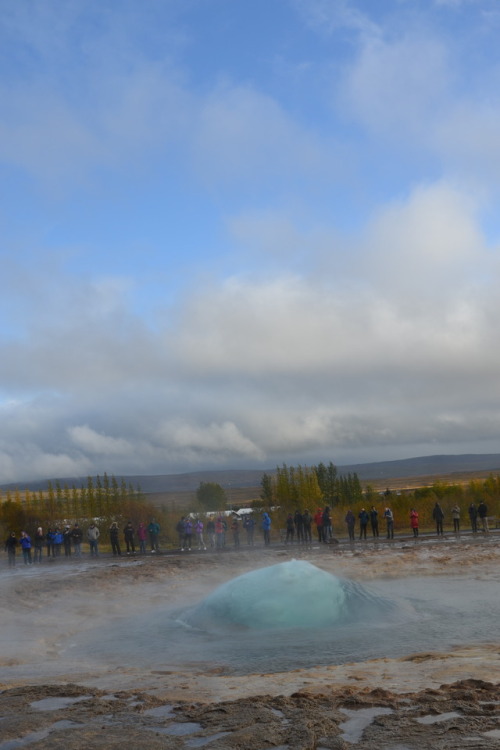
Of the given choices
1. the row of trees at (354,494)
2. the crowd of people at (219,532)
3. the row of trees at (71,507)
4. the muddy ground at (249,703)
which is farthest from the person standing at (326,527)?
the row of trees at (71,507)

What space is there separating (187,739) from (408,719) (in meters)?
1.80

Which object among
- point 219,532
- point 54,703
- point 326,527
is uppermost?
point 54,703

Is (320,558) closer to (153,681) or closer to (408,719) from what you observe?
(153,681)

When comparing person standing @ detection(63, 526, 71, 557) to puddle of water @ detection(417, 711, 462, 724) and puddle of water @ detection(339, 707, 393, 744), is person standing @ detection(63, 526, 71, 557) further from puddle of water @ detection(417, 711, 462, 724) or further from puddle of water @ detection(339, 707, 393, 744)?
puddle of water @ detection(417, 711, 462, 724)

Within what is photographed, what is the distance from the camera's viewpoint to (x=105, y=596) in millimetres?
17234

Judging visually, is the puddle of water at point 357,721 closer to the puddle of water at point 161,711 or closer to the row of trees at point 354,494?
the puddle of water at point 161,711

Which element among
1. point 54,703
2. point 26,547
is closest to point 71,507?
point 26,547

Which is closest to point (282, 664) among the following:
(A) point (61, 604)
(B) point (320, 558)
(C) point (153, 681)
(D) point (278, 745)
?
(C) point (153, 681)

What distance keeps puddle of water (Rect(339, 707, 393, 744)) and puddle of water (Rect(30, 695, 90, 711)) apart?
2.79 m

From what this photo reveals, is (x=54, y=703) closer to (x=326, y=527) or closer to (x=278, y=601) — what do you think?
(x=278, y=601)

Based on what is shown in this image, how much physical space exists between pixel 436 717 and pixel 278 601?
6.26m

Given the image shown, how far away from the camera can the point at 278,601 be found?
39.8ft

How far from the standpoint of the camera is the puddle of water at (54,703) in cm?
721

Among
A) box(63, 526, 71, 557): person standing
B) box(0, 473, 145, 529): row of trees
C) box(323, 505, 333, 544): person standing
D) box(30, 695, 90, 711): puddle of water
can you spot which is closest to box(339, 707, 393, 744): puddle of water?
box(30, 695, 90, 711): puddle of water
